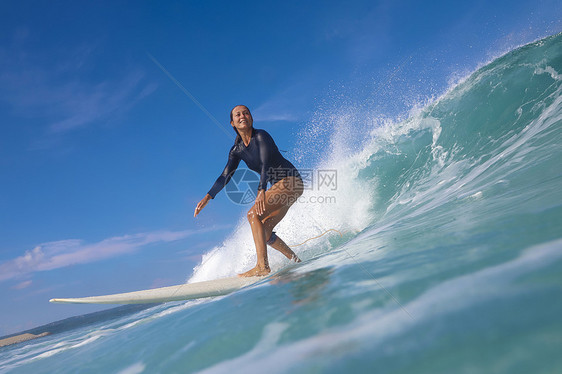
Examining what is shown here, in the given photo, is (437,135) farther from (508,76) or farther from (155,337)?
(155,337)

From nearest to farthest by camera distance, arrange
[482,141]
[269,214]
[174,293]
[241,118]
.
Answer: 1. [174,293]
2. [241,118]
3. [269,214]
4. [482,141]

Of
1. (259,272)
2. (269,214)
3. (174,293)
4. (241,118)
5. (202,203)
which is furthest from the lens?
(202,203)

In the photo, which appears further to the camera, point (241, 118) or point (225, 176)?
point (225, 176)

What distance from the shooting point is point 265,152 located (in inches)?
172

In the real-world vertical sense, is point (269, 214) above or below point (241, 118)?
below

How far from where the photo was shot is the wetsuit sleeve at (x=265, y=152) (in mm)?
4281

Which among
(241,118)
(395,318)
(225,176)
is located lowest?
(395,318)

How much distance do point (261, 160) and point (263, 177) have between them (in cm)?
23

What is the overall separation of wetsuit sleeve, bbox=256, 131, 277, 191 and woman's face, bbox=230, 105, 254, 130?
0.20 meters

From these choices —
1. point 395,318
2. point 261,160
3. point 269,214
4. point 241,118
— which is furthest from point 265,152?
point 395,318

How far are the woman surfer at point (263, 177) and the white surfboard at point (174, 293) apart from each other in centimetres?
30

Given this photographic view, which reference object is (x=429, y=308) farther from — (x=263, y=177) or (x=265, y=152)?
(x=265, y=152)

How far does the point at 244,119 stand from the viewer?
4.45 meters

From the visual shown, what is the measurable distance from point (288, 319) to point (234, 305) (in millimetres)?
941
